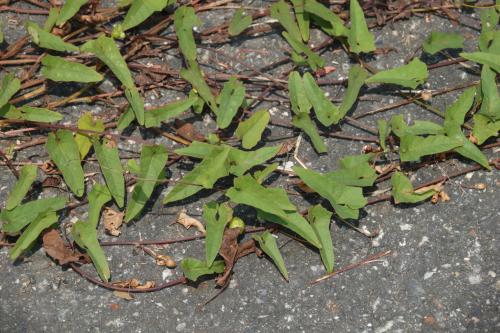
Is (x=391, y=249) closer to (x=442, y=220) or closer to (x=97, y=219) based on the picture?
(x=442, y=220)

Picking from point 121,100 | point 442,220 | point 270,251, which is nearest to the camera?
point 270,251

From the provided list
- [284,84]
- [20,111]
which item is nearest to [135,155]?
[20,111]

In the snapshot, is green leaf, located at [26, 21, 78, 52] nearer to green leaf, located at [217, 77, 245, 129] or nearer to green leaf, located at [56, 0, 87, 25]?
green leaf, located at [56, 0, 87, 25]

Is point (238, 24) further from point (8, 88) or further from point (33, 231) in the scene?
point (33, 231)

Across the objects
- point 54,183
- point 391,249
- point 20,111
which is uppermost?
point 20,111

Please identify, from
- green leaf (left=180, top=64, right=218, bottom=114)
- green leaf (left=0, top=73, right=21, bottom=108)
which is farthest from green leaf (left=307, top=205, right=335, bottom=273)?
green leaf (left=0, top=73, right=21, bottom=108)

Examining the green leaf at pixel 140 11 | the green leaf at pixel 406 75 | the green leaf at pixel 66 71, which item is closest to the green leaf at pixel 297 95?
the green leaf at pixel 406 75
